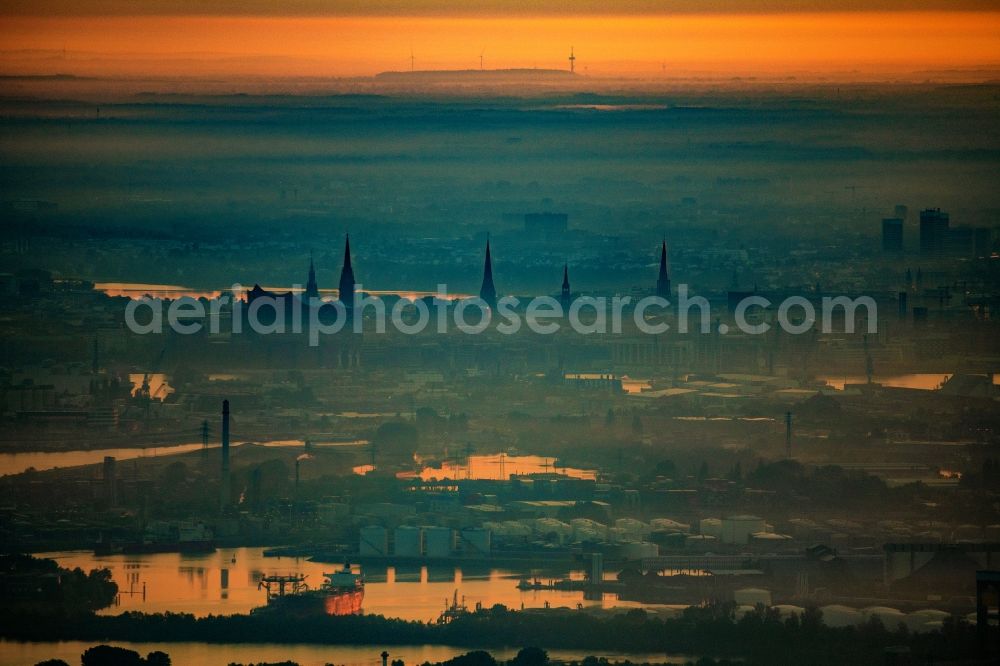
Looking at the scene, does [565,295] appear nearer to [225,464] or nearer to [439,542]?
[225,464]

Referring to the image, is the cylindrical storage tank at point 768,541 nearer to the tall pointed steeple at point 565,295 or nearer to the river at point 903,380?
the river at point 903,380

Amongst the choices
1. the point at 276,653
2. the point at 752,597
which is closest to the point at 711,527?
the point at 752,597

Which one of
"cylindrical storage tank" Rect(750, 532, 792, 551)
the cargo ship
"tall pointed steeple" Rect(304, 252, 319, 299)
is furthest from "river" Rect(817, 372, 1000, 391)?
the cargo ship

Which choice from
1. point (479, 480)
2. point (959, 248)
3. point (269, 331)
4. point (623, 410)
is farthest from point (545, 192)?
point (479, 480)

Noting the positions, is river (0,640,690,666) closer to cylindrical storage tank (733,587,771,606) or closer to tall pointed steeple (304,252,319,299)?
cylindrical storage tank (733,587,771,606)

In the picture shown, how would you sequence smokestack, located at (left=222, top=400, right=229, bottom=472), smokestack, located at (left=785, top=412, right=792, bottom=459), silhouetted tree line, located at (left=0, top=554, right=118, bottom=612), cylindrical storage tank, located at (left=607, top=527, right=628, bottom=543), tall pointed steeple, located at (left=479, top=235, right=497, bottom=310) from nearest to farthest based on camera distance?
1. silhouetted tree line, located at (left=0, top=554, right=118, bottom=612)
2. cylindrical storage tank, located at (left=607, top=527, right=628, bottom=543)
3. smokestack, located at (left=222, top=400, right=229, bottom=472)
4. smokestack, located at (left=785, top=412, right=792, bottom=459)
5. tall pointed steeple, located at (left=479, top=235, right=497, bottom=310)

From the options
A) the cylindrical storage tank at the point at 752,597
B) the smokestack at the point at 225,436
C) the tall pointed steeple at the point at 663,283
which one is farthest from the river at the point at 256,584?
the tall pointed steeple at the point at 663,283
